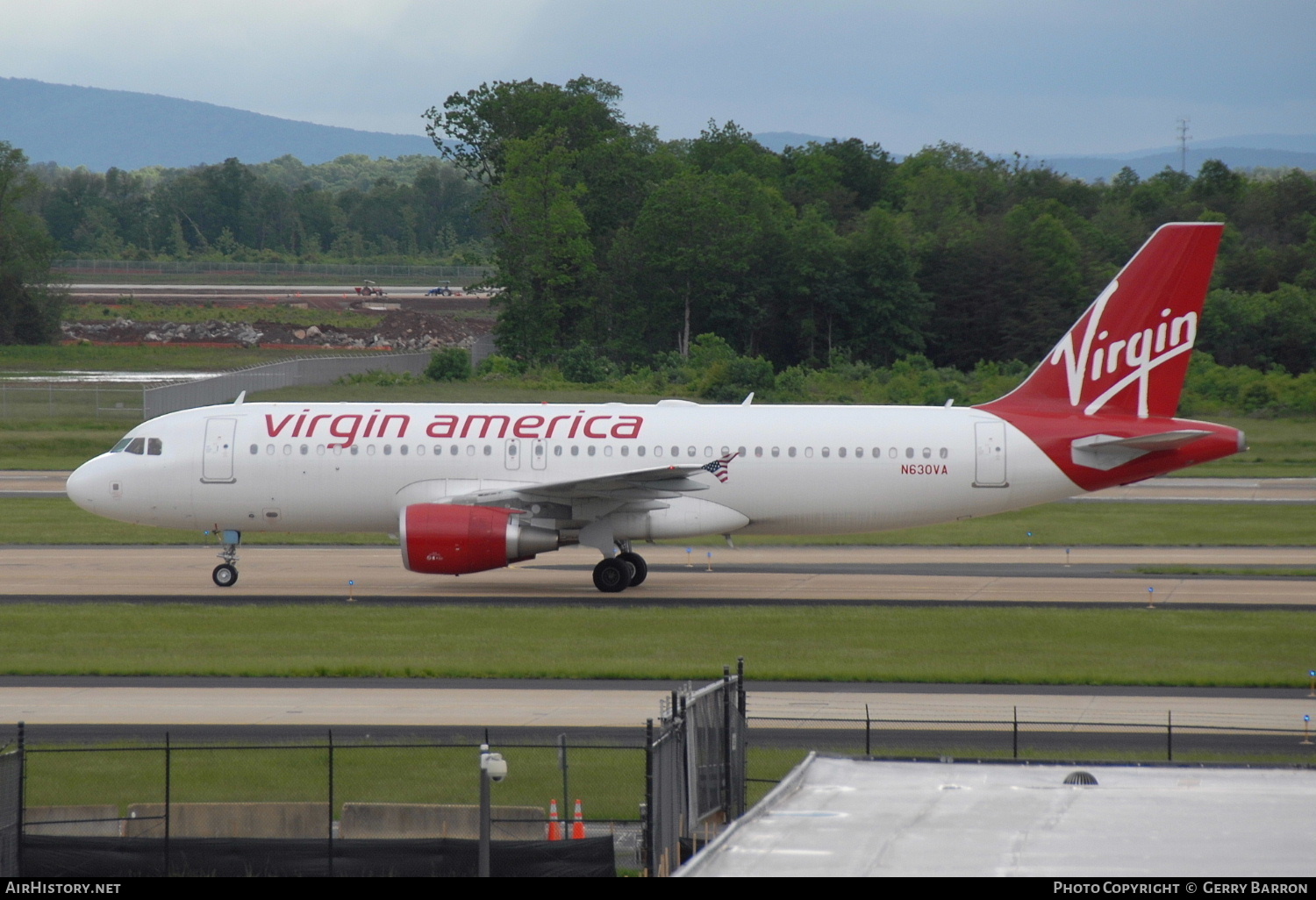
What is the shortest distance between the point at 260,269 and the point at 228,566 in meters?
145

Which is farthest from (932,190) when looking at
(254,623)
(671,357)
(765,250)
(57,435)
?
(254,623)

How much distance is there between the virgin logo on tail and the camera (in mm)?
35250

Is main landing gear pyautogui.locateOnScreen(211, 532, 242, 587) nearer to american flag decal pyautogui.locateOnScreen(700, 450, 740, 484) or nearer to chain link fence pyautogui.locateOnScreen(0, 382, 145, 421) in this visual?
american flag decal pyautogui.locateOnScreen(700, 450, 740, 484)

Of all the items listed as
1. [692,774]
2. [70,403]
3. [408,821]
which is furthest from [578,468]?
[70,403]

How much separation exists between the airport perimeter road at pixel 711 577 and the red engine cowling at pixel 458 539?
44.8 inches

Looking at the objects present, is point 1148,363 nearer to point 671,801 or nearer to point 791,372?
point 671,801

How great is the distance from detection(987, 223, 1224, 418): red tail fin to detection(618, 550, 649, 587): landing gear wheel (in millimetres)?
11400

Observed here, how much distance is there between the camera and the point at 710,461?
35469 millimetres

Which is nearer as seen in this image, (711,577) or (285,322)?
(711,577)

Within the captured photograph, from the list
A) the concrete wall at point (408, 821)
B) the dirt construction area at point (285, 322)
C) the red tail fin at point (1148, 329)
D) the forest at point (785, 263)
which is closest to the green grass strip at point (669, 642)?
the red tail fin at point (1148, 329)

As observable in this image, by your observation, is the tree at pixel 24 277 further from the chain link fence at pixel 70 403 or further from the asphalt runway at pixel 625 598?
the asphalt runway at pixel 625 598

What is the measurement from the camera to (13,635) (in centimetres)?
2895

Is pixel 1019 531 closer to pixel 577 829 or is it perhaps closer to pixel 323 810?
pixel 577 829

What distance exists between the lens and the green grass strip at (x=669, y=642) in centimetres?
2630
